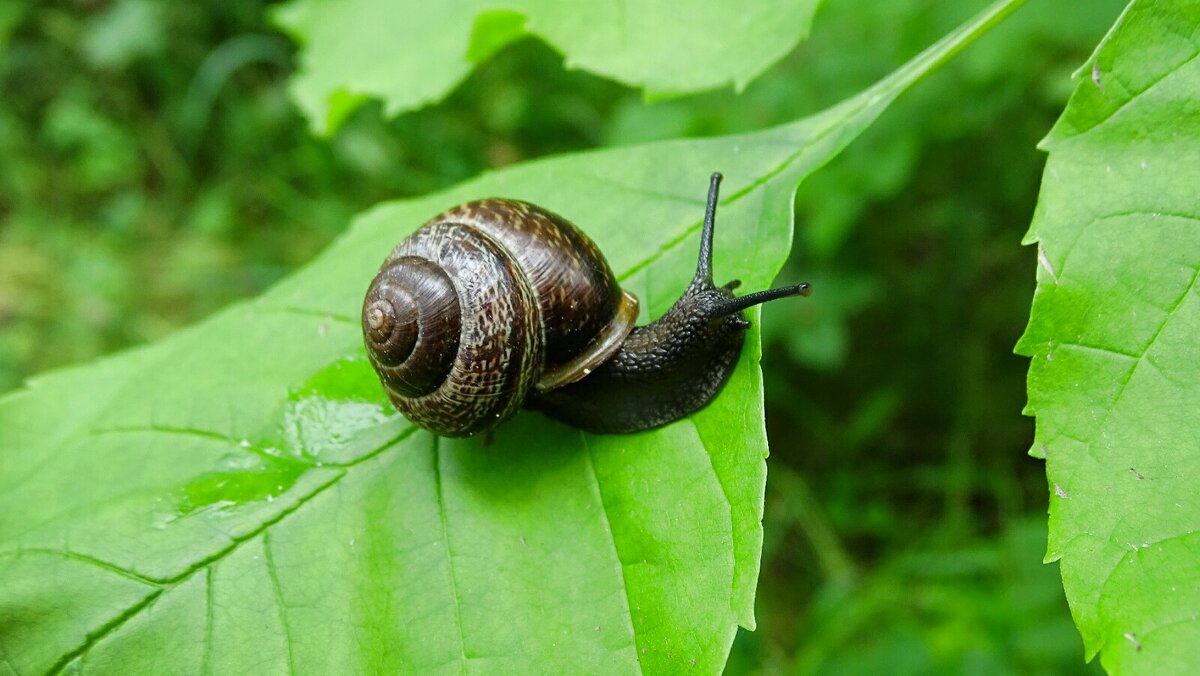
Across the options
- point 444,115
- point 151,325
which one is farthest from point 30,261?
point 444,115

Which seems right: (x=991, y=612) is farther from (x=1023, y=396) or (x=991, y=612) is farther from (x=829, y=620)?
(x=1023, y=396)

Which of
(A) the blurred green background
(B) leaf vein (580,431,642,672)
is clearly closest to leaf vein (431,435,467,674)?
(B) leaf vein (580,431,642,672)

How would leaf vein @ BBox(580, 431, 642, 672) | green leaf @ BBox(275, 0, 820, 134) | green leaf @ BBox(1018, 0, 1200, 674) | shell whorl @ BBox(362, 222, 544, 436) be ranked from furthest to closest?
green leaf @ BBox(275, 0, 820, 134) < shell whorl @ BBox(362, 222, 544, 436) < leaf vein @ BBox(580, 431, 642, 672) < green leaf @ BBox(1018, 0, 1200, 674)

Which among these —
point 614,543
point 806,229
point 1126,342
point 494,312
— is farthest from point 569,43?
point 806,229

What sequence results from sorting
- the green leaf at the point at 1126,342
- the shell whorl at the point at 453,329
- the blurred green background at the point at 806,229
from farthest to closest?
the blurred green background at the point at 806,229 < the shell whorl at the point at 453,329 < the green leaf at the point at 1126,342

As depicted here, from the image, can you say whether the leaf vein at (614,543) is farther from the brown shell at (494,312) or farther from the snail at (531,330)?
the brown shell at (494,312)

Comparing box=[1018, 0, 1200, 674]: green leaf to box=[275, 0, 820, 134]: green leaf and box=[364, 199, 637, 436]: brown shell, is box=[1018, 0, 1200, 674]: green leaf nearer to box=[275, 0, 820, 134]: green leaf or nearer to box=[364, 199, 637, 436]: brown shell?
box=[275, 0, 820, 134]: green leaf

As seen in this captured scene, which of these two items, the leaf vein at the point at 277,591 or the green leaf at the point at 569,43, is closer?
the leaf vein at the point at 277,591

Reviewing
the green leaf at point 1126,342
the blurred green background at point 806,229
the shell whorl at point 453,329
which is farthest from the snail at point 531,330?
the blurred green background at point 806,229
